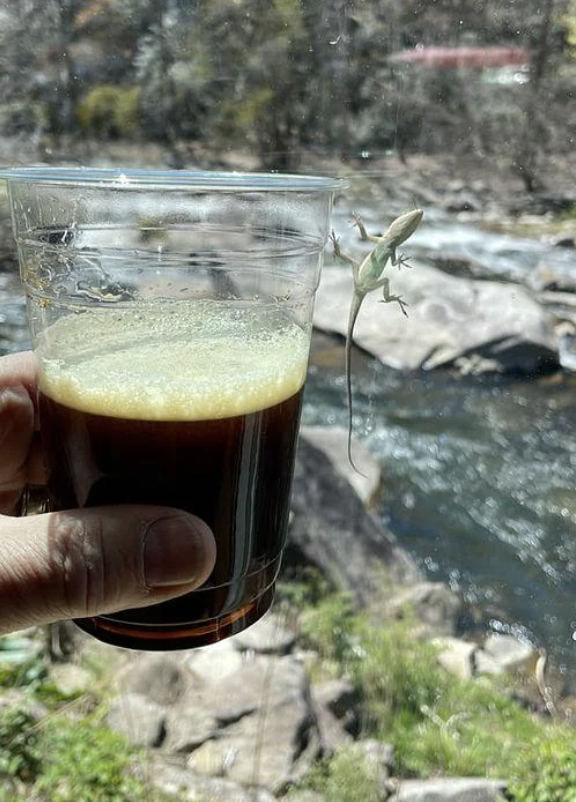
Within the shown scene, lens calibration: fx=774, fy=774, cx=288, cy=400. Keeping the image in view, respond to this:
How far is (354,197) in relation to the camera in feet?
4.58

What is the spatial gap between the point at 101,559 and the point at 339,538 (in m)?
1.76

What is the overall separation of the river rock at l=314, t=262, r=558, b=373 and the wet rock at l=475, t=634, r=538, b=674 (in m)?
0.90

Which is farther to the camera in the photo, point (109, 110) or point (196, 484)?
point (109, 110)

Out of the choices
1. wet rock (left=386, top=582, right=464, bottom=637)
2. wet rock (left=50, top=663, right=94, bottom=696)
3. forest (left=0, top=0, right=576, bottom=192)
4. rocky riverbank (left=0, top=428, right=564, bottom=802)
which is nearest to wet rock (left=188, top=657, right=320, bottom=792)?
rocky riverbank (left=0, top=428, right=564, bottom=802)

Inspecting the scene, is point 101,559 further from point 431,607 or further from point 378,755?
point 431,607

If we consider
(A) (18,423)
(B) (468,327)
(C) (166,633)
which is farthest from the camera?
(B) (468,327)

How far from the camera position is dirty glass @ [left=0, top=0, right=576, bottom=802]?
1500 millimetres

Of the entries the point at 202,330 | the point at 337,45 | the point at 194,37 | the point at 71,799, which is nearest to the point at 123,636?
the point at 202,330

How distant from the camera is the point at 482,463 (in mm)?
2955

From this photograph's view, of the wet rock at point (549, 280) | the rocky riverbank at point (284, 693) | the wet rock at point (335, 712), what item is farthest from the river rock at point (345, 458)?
the wet rock at point (549, 280)

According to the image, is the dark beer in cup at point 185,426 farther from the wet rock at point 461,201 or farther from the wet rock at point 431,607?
the wet rock at point 461,201

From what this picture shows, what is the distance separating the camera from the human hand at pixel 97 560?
61 cm

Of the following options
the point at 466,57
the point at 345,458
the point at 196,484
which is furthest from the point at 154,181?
the point at 345,458

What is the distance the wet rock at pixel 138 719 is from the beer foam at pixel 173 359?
1118mm
